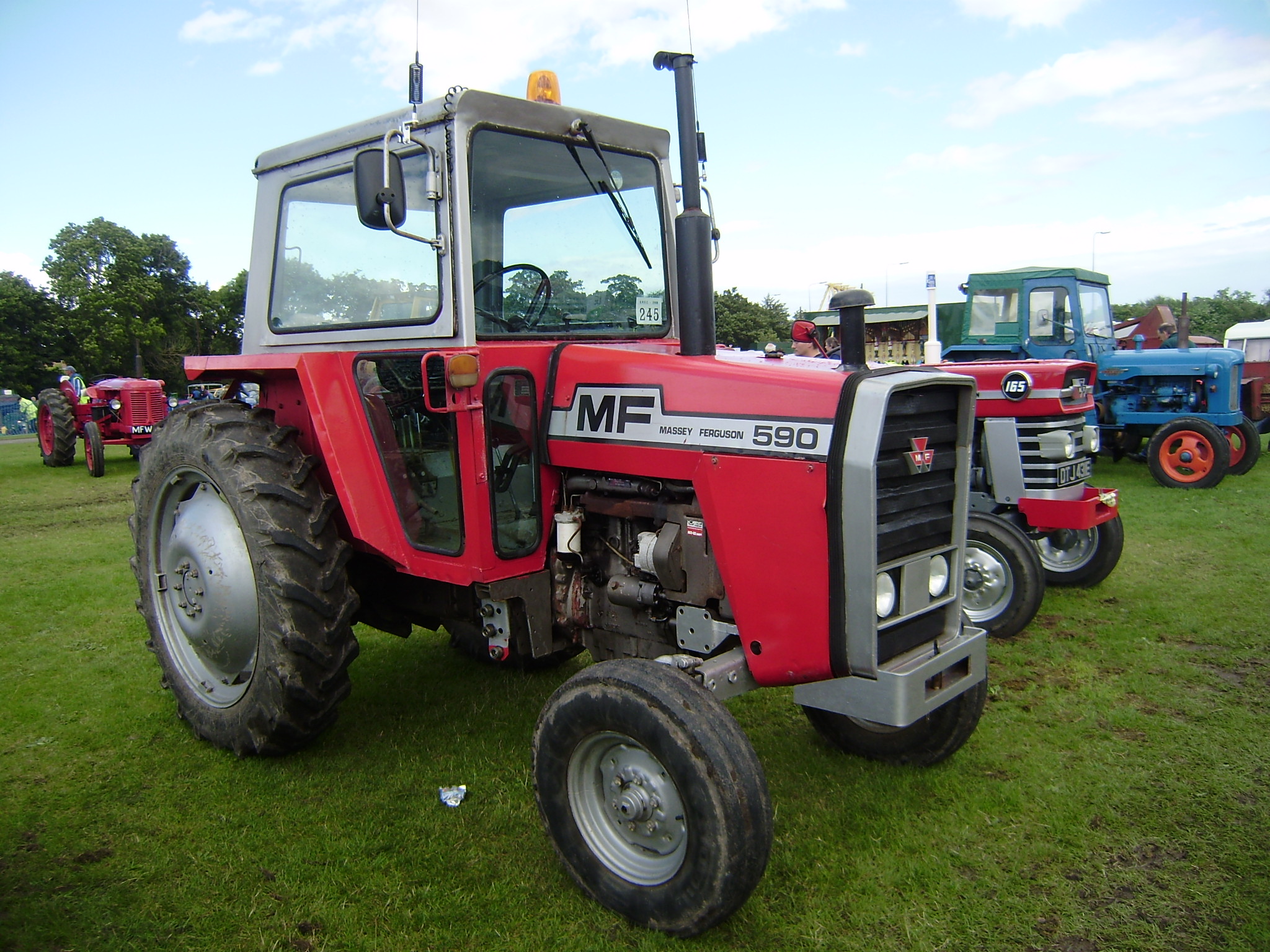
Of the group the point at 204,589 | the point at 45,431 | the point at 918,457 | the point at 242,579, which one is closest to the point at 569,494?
the point at 918,457

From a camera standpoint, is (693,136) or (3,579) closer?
(693,136)

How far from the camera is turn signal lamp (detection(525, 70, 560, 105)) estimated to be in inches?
121

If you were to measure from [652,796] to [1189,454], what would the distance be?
9.65 meters

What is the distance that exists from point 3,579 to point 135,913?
475cm

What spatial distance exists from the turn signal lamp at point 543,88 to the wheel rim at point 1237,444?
33.7ft

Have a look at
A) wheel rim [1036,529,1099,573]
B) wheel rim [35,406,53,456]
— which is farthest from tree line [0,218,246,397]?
wheel rim [1036,529,1099,573]

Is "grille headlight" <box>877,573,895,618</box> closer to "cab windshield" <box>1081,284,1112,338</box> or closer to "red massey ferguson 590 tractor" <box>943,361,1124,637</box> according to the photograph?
"red massey ferguson 590 tractor" <box>943,361,1124,637</box>

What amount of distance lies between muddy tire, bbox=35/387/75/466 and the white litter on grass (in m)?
13.1

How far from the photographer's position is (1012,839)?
9.16 feet

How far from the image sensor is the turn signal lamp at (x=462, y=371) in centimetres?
262

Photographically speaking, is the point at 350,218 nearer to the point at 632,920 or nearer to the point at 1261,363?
the point at 632,920

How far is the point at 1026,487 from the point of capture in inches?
204

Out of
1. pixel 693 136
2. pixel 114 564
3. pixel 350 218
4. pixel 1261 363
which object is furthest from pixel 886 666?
pixel 1261 363

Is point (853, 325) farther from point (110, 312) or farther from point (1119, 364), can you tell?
point (110, 312)
